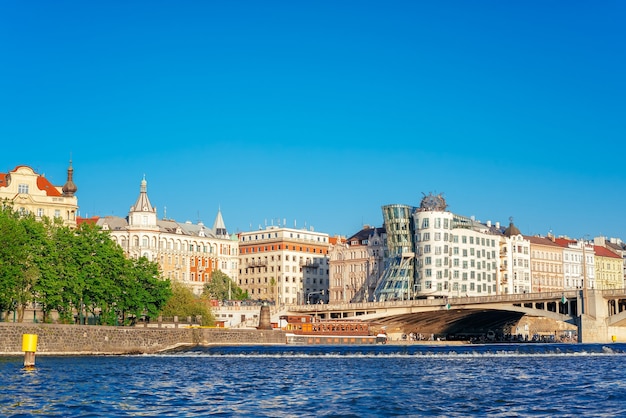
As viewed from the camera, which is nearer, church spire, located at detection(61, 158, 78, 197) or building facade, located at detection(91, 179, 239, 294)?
church spire, located at detection(61, 158, 78, 197)

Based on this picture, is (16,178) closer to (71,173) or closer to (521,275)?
(71,173)

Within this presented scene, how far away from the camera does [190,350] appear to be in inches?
3541

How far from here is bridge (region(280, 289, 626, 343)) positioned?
136 m

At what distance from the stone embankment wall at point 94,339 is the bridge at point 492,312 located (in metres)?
55.6

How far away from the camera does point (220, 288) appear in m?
185

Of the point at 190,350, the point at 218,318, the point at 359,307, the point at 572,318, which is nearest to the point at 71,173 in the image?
the point at 218,318

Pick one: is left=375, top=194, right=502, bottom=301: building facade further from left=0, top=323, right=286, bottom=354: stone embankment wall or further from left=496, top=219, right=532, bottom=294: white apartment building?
left=0, top=323, right=286, bottom=354: stone embankment wall

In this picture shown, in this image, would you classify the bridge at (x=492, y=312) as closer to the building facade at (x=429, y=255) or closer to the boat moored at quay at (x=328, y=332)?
the boat moored at quay at (x=328, y=332)

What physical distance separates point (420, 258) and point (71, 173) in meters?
65.1

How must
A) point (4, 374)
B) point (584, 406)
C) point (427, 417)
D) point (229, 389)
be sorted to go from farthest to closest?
point (4, 374), point (229, 389), point (584, 406), point (427, 417)

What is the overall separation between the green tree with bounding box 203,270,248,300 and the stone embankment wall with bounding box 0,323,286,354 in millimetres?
82388

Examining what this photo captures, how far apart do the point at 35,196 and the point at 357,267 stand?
249 feet

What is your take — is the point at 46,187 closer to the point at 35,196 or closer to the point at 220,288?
the point at 35,196

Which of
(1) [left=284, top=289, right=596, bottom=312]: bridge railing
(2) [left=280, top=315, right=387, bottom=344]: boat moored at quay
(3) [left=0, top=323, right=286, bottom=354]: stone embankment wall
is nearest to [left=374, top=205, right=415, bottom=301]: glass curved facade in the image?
(1) [left=284, top=289, right=596, bottom=312]: bridge railing
